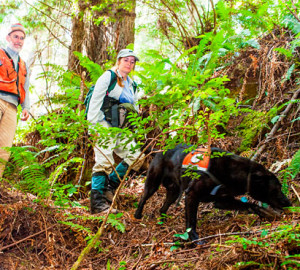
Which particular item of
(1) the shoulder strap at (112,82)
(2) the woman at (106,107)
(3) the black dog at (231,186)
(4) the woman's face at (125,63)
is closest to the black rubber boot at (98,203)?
(2) the woman at (106,107)

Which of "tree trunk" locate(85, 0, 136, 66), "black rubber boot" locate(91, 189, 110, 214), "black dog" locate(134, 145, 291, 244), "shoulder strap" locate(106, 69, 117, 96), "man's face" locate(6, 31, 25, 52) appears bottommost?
"black rubber boot" locate(91, 189, 110, 214)

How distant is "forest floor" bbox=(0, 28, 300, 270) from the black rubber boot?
240 millimetres

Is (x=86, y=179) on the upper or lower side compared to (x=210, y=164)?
lower

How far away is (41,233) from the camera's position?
3.30 metres

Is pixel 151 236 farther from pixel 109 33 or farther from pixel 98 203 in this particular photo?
pixel 109 33

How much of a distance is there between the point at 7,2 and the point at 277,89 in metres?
9.61

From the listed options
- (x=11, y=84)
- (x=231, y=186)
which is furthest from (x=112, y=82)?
(x=231, y=186)

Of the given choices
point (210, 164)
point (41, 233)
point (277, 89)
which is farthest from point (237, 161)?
point (277, 89)

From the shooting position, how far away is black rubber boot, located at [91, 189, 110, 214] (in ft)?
13.9

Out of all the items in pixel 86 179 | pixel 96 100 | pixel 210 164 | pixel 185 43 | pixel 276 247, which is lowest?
pixel 86 179

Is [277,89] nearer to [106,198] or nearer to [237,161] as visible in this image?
[237,161]

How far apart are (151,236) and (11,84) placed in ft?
11.4

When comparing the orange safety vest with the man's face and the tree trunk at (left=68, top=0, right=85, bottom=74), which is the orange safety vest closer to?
the man's face

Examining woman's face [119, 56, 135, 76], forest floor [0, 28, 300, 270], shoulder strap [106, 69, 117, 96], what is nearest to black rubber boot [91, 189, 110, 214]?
forest floor [0, 28, 300, 270]
